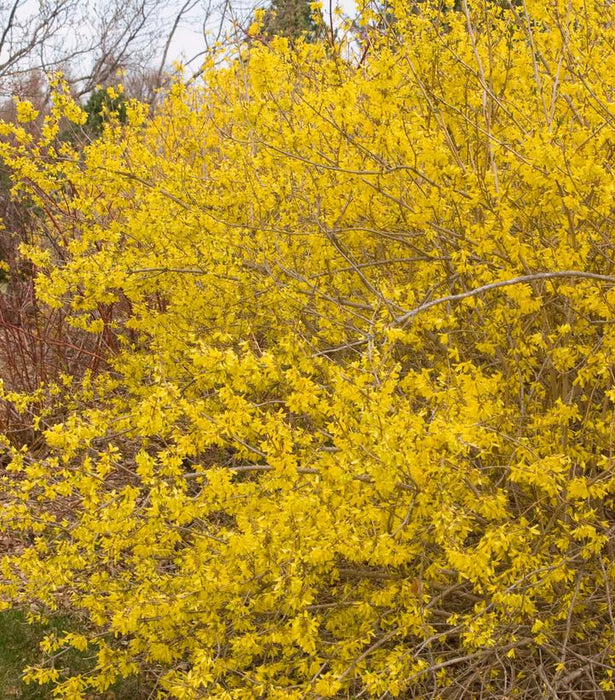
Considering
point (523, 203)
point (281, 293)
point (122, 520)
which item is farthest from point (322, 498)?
point (523, 203)

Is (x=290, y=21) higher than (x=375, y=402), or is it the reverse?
(x=290, y=21)

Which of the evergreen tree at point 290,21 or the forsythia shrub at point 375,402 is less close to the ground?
the evergreen tree at point 290,21

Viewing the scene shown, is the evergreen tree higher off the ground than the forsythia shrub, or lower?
higher

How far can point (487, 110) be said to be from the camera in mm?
3707

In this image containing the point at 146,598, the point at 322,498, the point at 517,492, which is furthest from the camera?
the point at 517,492

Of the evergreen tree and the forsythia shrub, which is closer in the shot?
the forsythia shrub

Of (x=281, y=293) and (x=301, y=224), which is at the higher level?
(x=301, y=224)

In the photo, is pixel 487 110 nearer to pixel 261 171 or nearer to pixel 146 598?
pixel 261 171

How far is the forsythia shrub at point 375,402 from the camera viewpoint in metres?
2.72

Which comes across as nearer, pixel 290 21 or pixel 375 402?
pixel 375 402

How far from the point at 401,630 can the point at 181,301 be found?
2200mm

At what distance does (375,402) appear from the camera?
2.49 meters

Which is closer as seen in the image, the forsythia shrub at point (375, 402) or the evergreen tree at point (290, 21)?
the forsythia shrub at point (375, 402)

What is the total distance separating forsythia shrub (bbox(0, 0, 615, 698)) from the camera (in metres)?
2.72
